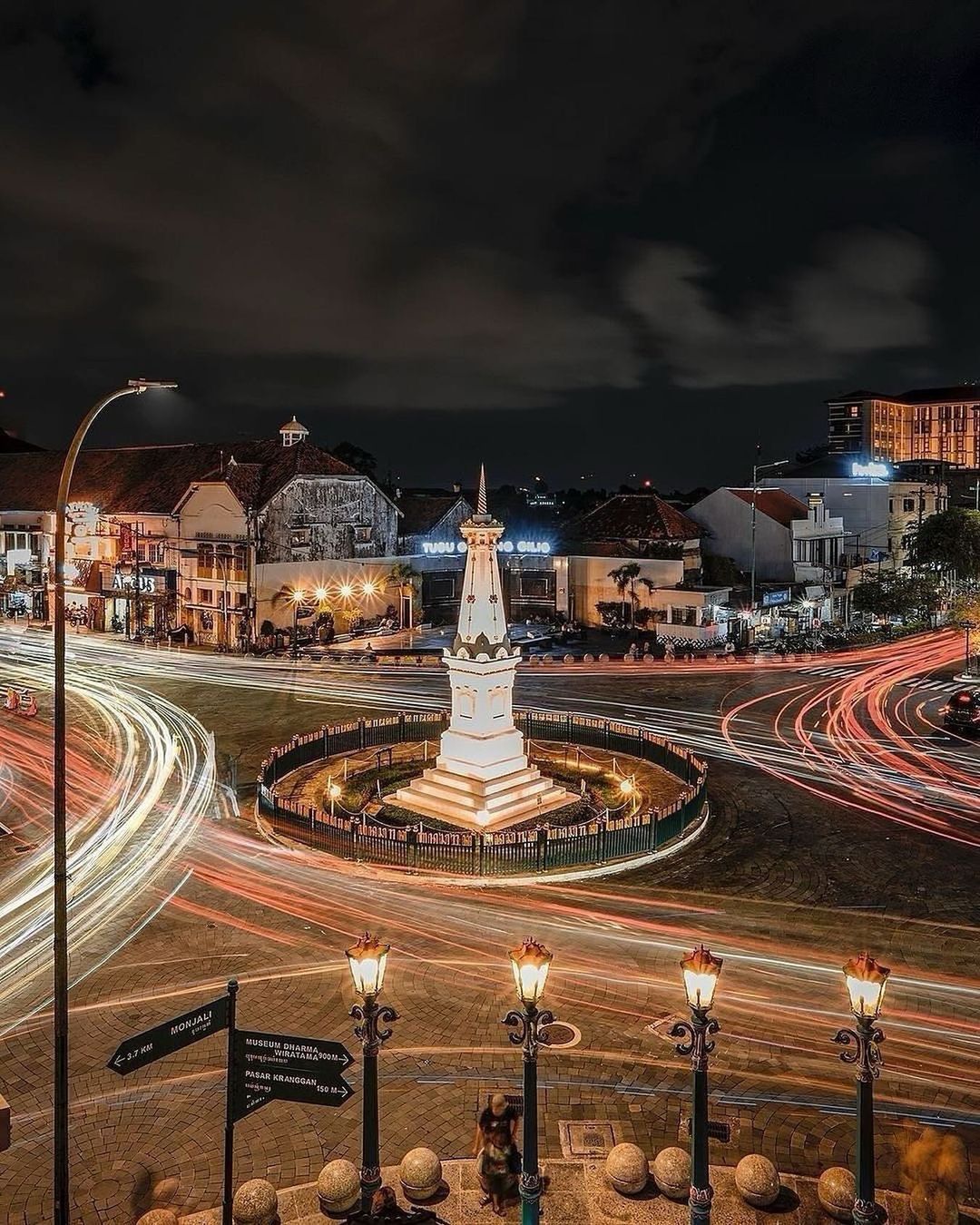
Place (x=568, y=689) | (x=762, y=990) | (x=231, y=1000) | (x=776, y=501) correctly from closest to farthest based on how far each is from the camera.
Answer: (x=231, y=1000), (x=762, y=990), (x=568, y=689), (x=776, y=501)

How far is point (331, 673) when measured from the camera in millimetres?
42938

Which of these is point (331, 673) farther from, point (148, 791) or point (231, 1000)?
point (231, 1000)

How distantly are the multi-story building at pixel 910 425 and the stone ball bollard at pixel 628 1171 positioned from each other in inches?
4732

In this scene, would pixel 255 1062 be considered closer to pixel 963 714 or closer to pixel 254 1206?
pixel 254 1206

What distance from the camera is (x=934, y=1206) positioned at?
29.6 ft

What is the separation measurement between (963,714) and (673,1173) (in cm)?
2652

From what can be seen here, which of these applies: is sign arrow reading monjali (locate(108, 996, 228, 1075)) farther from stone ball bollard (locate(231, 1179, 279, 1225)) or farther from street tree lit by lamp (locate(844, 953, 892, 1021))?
street tree lit by lamp (locate(844, 953, 892, 1021))

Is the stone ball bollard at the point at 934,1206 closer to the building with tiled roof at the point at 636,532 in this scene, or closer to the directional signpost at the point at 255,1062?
the directional signpost at the point at 255,1062

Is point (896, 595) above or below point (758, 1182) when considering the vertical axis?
above

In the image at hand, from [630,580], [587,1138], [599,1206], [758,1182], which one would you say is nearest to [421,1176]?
[599,1206]

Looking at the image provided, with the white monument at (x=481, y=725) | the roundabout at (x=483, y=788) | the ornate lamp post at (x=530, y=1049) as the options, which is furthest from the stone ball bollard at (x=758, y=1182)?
the white monument at (x=481, y=725)

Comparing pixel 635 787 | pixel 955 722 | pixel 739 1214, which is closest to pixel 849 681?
pixel 955 722

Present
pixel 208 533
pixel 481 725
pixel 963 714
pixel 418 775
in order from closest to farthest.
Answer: pixel 481 725 < pixel 418 775 < pixel 963 714 < pixel 208 533

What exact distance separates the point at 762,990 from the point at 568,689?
25.4 metres
